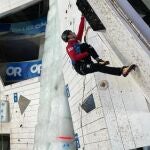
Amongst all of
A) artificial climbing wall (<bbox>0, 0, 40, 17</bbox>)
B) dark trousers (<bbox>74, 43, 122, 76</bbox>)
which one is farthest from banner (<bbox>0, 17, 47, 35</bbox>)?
dark trousers (<bbox>74, 43, 122, 76</bbox>)

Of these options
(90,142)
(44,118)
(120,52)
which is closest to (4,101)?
(44,118)

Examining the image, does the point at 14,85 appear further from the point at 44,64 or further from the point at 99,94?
the point at 99,94

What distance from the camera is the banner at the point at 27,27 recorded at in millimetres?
13797

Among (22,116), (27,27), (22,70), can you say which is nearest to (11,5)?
(27,27)

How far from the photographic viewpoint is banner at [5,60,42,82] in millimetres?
12812

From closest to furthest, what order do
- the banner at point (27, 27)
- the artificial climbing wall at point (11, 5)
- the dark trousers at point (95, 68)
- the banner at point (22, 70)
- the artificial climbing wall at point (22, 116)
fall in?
the dark trousers at point (95, 68) → the artificial climbing wall at point (22, 116) → the banner at point (22, 70) → the artificial climbing wall at point (11, 5) → the banner at point (27, 27)

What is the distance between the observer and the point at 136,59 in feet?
22.1

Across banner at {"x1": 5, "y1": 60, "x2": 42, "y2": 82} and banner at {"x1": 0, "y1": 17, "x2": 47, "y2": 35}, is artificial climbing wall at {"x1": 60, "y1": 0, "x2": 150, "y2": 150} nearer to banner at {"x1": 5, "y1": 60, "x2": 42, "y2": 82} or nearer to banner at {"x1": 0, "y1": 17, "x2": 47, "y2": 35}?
banner at {"x1": 5, "y1": 60, "x2": 42, "y2": 82}

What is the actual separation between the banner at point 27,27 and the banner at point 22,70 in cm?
130

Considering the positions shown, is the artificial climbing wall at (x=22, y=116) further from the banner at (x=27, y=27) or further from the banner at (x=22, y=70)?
the banner at (x=27, y=27)

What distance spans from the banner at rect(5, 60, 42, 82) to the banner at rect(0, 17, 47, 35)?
1.30 m

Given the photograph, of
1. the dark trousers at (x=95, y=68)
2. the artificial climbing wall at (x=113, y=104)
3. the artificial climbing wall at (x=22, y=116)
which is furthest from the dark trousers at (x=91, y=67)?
the artificial climbing wall at (x=22, y=116)

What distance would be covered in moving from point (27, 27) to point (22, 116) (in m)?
3.46

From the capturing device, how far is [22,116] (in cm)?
1180
